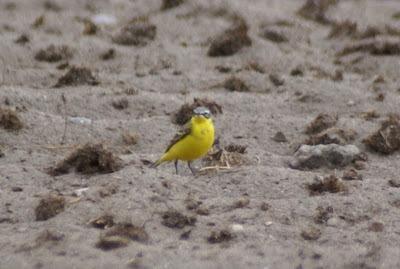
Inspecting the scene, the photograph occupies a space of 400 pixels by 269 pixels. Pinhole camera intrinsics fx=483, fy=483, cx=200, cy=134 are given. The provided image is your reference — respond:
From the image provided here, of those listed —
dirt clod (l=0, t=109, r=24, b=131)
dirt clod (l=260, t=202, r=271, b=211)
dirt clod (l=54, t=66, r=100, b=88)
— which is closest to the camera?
dirt clod (l=260, t=202, r=271, b=211)

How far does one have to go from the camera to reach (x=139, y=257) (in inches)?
116

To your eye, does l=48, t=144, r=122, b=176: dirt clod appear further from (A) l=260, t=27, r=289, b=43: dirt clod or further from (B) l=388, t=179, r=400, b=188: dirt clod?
(A) l=260, t=27, r=289, b=43: dirt clod

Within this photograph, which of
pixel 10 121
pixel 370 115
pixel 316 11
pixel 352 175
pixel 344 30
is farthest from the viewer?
pixel 316 11

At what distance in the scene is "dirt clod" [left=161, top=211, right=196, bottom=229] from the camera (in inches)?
135

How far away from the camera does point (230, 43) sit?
9.45 meters

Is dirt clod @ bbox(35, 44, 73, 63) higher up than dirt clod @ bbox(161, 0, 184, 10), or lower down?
lower down

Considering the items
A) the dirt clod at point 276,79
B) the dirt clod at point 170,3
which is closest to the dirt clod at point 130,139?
the dirt clod at point 276,79

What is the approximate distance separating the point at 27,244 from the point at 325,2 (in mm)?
12491

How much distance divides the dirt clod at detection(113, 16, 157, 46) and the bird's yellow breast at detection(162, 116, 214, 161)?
20.1 feet

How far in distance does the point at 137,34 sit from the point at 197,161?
601cm

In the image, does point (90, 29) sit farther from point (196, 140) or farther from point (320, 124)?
point (196, 140)

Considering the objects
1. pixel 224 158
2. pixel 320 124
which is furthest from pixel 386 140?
pixel 224 158

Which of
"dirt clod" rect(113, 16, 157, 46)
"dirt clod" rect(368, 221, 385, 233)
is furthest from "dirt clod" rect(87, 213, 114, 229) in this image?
"dirt clod" rect(113, 16, 157, 46)

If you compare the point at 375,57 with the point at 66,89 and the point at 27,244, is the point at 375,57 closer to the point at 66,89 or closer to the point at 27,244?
the point at 66,89
